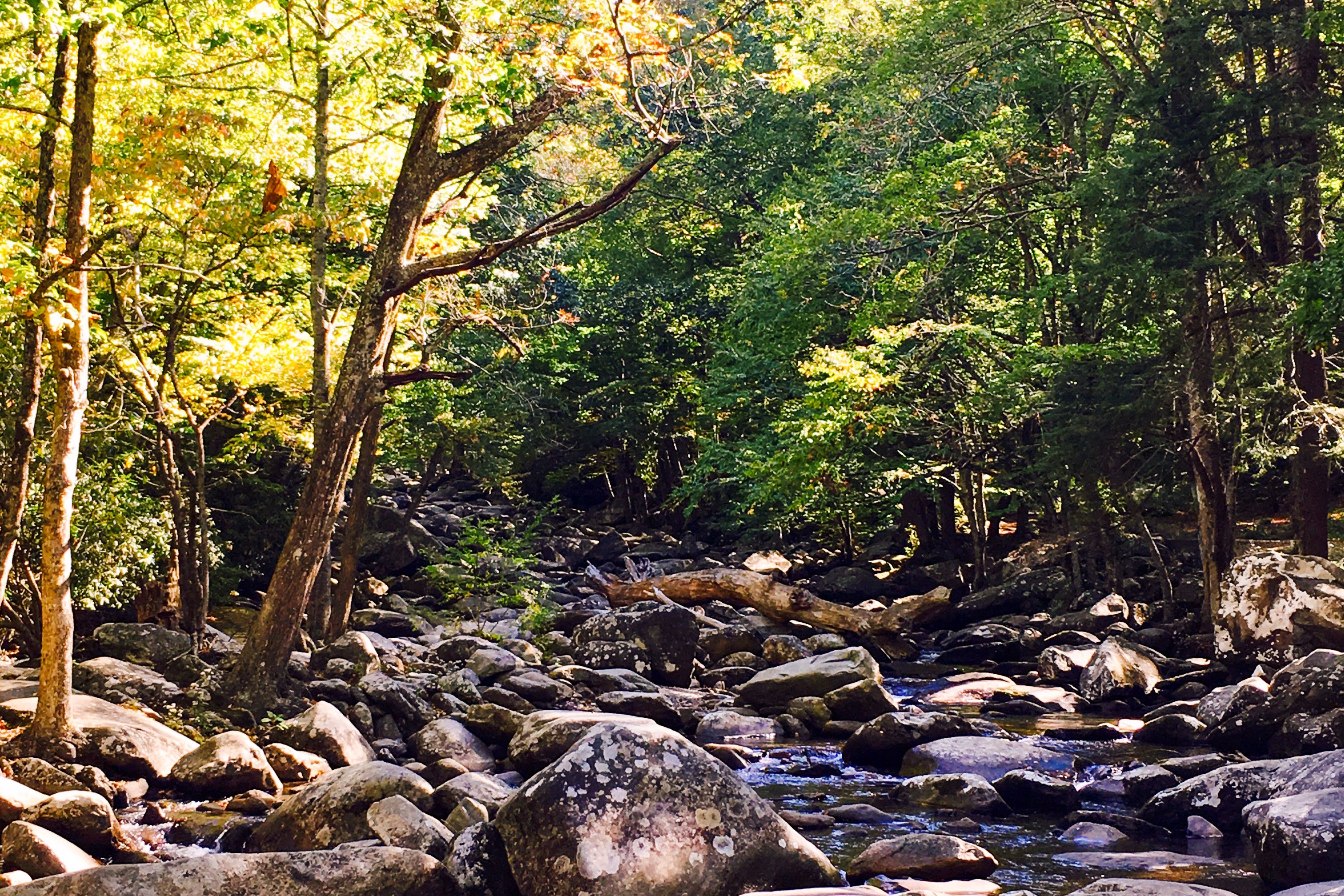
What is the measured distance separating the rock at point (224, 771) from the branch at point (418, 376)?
11.1 ft

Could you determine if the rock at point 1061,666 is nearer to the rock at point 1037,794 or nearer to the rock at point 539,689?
the rock at point 1037,794

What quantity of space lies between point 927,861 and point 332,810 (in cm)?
370

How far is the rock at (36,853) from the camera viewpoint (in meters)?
6.25

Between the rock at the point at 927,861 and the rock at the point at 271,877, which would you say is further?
the rock at the point at 927,861

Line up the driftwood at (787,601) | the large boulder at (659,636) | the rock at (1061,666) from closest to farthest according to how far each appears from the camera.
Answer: the rock at (1061,666)
the large boulder at (659,636)
the driftwood at (787,601)

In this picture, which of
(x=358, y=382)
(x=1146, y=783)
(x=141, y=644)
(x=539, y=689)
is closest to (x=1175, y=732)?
(x=1146, y=783)

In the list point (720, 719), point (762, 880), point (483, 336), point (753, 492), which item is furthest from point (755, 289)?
point (762, 880)

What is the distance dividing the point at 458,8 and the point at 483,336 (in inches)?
564

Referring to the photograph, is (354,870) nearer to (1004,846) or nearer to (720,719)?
(1004,846)

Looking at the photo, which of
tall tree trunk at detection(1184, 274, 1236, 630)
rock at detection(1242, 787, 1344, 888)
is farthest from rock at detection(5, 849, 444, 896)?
tall tree trunk at detection(1184, 274, 1236, 630)

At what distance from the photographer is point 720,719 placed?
12.1m

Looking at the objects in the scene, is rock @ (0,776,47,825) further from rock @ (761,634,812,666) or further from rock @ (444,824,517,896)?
rock @ (761,634,812,666)

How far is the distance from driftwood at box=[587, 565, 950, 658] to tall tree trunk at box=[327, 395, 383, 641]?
5.32m

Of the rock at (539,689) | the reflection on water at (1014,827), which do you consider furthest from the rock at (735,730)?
the rock at (539,689)
